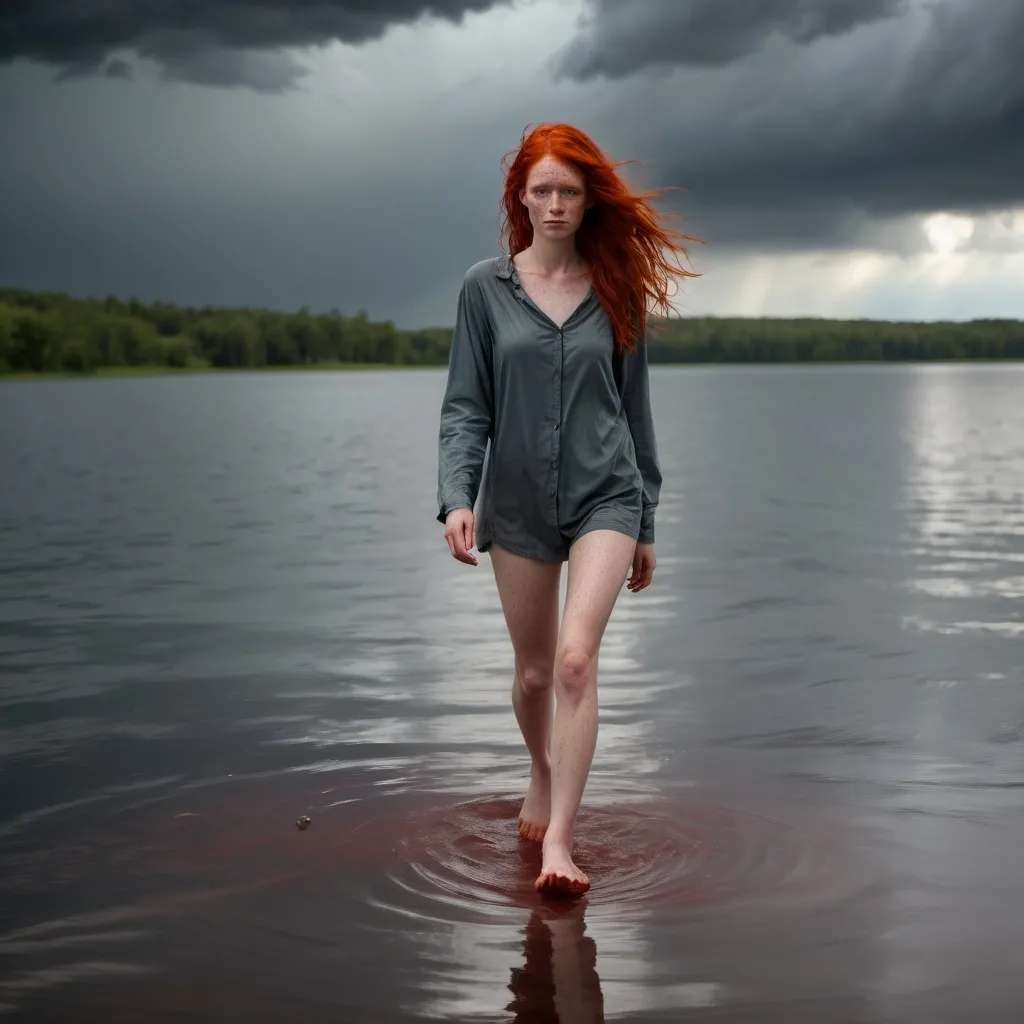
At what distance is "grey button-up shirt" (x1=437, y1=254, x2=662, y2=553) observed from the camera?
5086 mm

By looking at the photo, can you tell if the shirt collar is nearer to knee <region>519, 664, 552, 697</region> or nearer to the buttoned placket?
the buttoned placket

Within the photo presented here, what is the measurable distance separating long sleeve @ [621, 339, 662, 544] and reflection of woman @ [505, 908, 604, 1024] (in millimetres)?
1400

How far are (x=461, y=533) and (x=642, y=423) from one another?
783 mm

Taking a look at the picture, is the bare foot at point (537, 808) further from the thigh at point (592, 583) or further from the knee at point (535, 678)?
the thigh at point (592, 583)

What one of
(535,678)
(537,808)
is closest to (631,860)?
(537,808)

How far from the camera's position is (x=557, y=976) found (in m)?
4.27

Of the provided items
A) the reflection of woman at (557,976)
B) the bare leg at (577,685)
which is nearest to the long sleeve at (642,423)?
the bare leg at (577,685)

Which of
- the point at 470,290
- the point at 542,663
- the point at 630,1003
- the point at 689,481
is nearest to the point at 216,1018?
the point at 630,1003

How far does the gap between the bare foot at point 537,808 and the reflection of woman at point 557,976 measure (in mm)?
831

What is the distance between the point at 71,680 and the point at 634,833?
4.28 metres

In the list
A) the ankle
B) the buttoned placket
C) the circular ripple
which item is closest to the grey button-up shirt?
the buttoned placket

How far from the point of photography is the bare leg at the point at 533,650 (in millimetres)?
5230

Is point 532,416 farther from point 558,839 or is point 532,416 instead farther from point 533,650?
point 558,839

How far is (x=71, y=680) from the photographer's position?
879cm
